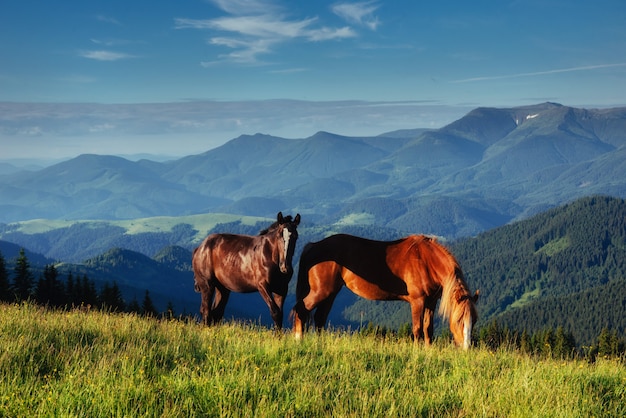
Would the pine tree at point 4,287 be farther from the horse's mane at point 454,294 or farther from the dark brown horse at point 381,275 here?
the horse's mane at point 454,294

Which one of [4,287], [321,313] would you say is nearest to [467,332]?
[321,313]

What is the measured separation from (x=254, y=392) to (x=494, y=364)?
4.99 m

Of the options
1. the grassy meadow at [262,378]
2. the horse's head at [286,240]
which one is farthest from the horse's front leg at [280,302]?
the grassy meadow at [262,378]

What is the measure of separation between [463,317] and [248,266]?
5.94 metres

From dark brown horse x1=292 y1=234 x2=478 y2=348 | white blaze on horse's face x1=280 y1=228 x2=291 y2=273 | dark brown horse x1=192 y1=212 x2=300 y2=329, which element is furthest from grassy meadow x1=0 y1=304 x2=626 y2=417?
dark brown horse x1=192 y1=212 x2=300 y2=329

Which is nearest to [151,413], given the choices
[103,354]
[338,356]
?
[103,354]

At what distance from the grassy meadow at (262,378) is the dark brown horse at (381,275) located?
9.02 ft

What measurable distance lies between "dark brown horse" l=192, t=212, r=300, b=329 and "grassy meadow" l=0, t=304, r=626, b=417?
3309 millimetres

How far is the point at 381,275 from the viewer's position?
559 inches

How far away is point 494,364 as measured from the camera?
10016 mm

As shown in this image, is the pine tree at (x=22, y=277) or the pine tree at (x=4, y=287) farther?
the pine tree at (x=22, y=277)

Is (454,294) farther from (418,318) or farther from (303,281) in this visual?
(303,281)

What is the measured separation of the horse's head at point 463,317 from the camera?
12266 mm

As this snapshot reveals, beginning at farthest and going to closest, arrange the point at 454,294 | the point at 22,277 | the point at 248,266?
the point at 22,277
the point at 248,266
the point at 454,294
